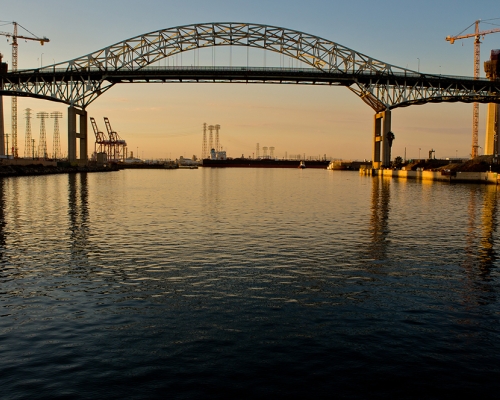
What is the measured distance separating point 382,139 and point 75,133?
74.0 meters

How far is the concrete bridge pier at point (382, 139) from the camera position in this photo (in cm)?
11581

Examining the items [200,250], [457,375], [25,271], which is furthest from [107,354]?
[200,250]

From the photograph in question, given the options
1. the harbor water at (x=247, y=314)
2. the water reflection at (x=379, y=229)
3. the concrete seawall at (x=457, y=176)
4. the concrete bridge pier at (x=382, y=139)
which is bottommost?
the harbor water at (x=247, y=314)

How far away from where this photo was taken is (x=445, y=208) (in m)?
42.5

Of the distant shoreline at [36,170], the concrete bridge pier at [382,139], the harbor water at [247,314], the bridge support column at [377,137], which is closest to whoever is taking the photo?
the harbor water at [247,314]

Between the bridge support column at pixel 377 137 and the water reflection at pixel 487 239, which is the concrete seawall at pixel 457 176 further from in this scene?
the water reflection at pixel 487 239

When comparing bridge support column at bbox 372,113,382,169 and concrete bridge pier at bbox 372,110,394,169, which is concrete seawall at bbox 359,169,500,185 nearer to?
concrete bridge pier at bbox 372,110,394,169

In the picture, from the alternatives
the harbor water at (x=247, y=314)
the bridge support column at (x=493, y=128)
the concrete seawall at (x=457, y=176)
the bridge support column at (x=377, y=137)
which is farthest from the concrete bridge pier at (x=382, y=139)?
the harbor water at (x=247, y=314)

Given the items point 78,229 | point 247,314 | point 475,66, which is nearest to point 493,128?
point 475,66

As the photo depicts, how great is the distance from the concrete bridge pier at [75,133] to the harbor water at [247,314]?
91.4 metres

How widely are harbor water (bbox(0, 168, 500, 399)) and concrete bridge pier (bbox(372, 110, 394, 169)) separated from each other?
93481 mm

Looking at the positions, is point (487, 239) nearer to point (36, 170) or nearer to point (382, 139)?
point (382, 139)

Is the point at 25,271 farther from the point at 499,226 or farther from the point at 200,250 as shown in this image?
the point at 499,226

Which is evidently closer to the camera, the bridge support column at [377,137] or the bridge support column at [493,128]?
the bridge support column at [377,137]
